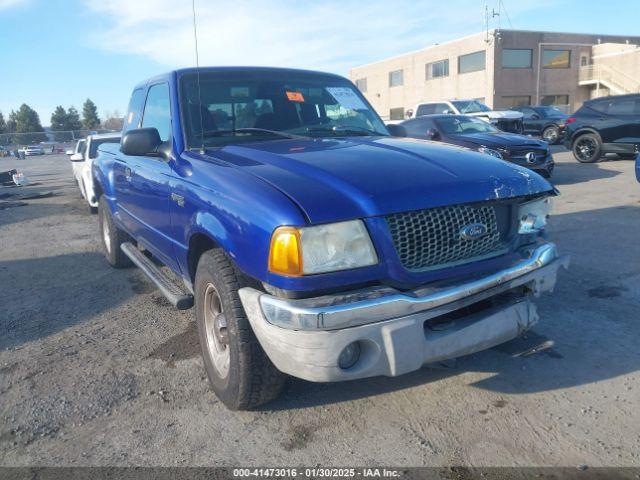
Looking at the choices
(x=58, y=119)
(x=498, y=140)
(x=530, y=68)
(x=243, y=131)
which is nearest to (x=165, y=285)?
(x=243, y=131)

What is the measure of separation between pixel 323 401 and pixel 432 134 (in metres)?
8.31

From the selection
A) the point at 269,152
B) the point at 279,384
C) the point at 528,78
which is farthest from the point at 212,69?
the point at 528,78

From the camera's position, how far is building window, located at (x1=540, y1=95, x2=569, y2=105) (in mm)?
37281

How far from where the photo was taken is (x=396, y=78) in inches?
1791

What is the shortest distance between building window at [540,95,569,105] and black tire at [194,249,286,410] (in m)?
39.2

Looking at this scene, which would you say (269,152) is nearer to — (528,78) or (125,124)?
(125,124)

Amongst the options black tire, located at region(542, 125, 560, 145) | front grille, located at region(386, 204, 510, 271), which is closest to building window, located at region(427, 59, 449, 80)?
black tire, located at region(542, 125, 560, 145)

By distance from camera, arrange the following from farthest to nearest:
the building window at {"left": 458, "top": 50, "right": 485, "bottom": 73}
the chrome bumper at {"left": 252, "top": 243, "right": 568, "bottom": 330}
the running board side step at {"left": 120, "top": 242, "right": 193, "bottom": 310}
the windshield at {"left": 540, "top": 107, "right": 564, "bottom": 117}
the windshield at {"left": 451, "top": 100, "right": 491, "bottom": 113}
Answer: the building window at {"left": 458, "top": 50, "right": 485, "bottom": 73} → the windshield at {"left": 540, "top": 107, "right": 564, "bottom": 117} → the windshield at {"left": 451, "top": 100, "right": 491, "bottom": 113} → the running board side step at {"left": 120, "top": 242, "right": 193, "bottom": 310} → the chrome bumper at {"left": 252, "top": 243, "right": 568, "bottom": 330}

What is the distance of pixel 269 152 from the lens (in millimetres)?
3111

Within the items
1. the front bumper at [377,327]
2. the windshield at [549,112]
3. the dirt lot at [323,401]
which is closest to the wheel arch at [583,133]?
the windshield at [549,112]

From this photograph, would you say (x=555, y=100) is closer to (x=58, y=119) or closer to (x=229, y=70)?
(x=229, y=70)

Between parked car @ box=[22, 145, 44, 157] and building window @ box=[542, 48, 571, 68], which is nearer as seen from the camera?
building window @ box=[542, 48, 571, 68]

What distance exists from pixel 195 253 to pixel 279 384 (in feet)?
3.26

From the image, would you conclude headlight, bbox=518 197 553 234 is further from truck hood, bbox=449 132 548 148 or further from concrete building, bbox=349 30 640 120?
concrete building, bbox=349 30 640 120
